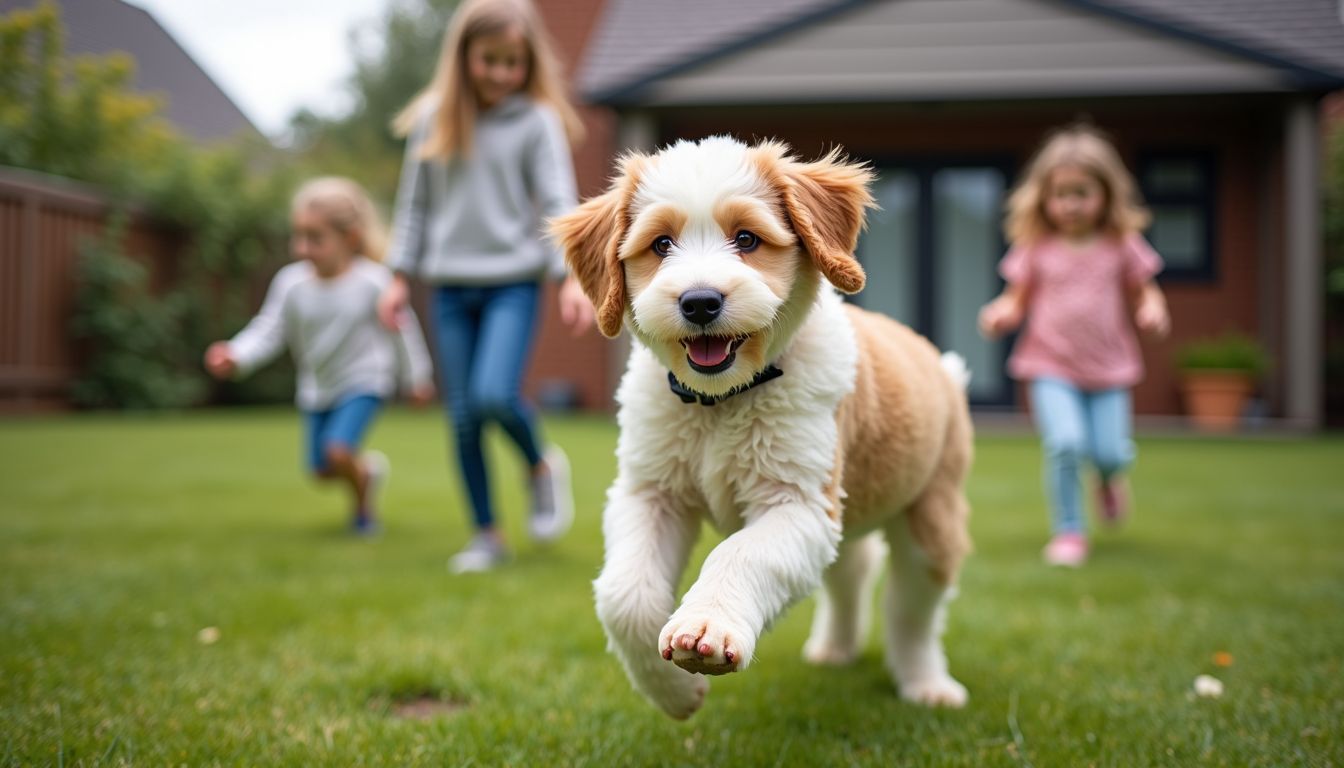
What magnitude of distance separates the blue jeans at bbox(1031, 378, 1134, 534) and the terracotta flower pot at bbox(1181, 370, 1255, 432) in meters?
8.54

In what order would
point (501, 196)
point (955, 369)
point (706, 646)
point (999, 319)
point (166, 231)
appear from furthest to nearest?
point (166, 231)
point (999, 319)
point (501, 196)
point (955, 369)
point (706, 646)

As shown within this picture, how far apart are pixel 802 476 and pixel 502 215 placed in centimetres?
320

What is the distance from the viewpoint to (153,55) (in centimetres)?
389

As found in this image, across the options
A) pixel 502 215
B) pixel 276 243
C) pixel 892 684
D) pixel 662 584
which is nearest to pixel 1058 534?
pixel 892 684

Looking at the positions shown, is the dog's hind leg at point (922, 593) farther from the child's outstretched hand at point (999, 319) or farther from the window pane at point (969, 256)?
the window pane at point (969, 256)

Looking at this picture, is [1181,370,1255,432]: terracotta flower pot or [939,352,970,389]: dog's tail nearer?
[939,352,970,389]: dog's tail

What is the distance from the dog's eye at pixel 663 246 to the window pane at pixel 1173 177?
46.4 feet

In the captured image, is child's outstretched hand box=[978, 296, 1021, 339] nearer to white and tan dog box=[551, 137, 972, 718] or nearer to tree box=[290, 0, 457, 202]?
white and tan dog box=[551, 137, 972, 718]

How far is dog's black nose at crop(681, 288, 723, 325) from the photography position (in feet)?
7.23

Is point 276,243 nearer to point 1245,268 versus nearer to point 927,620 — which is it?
point 1245,268

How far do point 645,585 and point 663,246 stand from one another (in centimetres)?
82

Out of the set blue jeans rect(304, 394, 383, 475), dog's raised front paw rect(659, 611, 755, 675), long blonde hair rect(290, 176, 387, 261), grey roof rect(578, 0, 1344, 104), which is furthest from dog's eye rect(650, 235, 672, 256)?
grey roof rect(578, 0, 1344, 104)

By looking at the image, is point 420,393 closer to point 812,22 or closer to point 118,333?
point 812,22

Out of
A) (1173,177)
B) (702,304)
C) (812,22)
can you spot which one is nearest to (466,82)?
(702,304)
